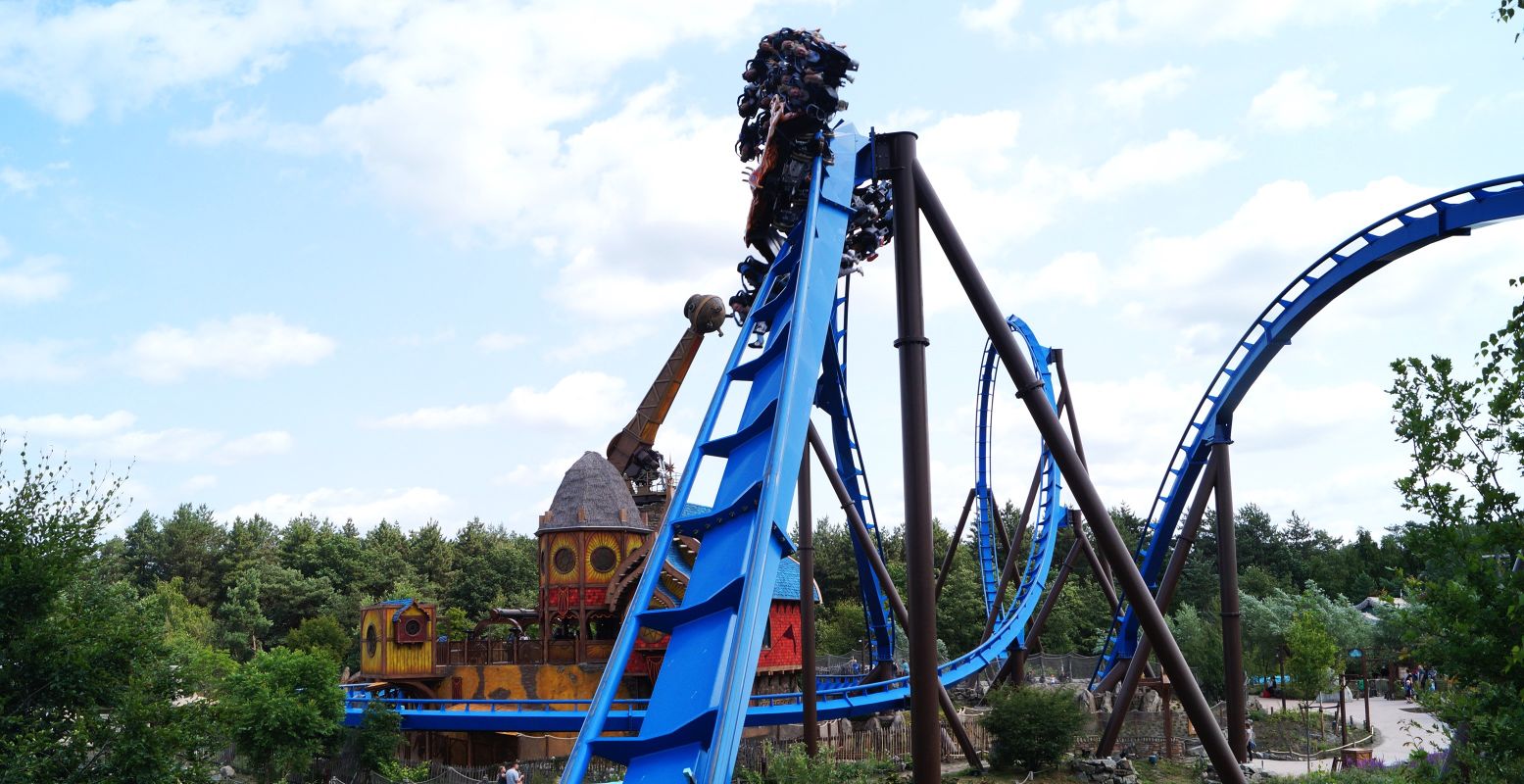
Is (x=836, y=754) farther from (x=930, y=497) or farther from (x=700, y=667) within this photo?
(x=700, y=667)

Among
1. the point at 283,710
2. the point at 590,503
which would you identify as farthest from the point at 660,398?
the point at 283,710

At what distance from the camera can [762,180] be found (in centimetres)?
1048

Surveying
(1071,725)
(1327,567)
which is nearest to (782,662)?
(1071,725)

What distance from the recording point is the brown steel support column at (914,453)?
23.3 ft

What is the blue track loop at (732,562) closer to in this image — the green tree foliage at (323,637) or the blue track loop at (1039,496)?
the blue track loop at (1039,496)

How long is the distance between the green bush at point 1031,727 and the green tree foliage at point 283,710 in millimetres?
10889

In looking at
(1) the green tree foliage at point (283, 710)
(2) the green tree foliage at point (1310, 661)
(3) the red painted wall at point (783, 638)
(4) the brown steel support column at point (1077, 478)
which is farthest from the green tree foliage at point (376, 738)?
(2) the green tree foliage at point (1310, 661)

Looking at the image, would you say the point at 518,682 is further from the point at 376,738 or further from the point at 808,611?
the point at 808,611

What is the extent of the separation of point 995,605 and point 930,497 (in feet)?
50.1

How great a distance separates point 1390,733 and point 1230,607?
12962 mm

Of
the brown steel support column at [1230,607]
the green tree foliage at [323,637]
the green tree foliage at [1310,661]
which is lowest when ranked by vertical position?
the green tree foliage at [323,637]

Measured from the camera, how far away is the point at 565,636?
25.3 meters

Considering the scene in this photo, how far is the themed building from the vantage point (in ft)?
75.1

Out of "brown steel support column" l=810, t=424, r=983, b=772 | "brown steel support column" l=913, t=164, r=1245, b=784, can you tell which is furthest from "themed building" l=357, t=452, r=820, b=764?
"brown steel support column" l=913, t=164, r=1245, b=784
